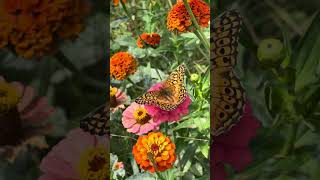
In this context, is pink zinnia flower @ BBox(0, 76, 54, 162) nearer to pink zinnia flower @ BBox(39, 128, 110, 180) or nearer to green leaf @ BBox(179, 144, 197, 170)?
pink zinnia flower @ BBox(39, 128, 110, 180)

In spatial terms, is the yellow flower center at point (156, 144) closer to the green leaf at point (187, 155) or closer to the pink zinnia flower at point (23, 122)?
the green leaf at point (187, 155)

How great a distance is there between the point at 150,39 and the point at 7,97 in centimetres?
42

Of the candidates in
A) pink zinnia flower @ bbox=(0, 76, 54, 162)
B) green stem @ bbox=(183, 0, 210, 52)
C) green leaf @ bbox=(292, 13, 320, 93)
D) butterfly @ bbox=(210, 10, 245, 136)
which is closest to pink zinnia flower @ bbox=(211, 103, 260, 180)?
butterfly @ bbox=(210, 10, 245, 136)

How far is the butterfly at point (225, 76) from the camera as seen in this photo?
1.44 m

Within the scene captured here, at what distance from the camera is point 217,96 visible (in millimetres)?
1485

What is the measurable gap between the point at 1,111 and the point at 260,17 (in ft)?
1.92

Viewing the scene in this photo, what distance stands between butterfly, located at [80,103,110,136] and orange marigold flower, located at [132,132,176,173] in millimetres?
146

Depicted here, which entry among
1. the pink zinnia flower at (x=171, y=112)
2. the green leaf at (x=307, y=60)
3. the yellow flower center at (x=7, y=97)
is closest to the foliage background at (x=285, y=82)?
the green leaf at (x=307, y=60)

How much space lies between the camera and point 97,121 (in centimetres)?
149

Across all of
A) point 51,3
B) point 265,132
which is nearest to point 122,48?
point 51,3

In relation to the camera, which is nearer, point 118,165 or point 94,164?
point 94,164

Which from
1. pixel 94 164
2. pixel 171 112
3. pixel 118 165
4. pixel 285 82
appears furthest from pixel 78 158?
pixel 285 82

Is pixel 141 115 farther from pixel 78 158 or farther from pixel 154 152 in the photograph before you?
pixel 78 158

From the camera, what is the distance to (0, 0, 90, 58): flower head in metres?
1.44
